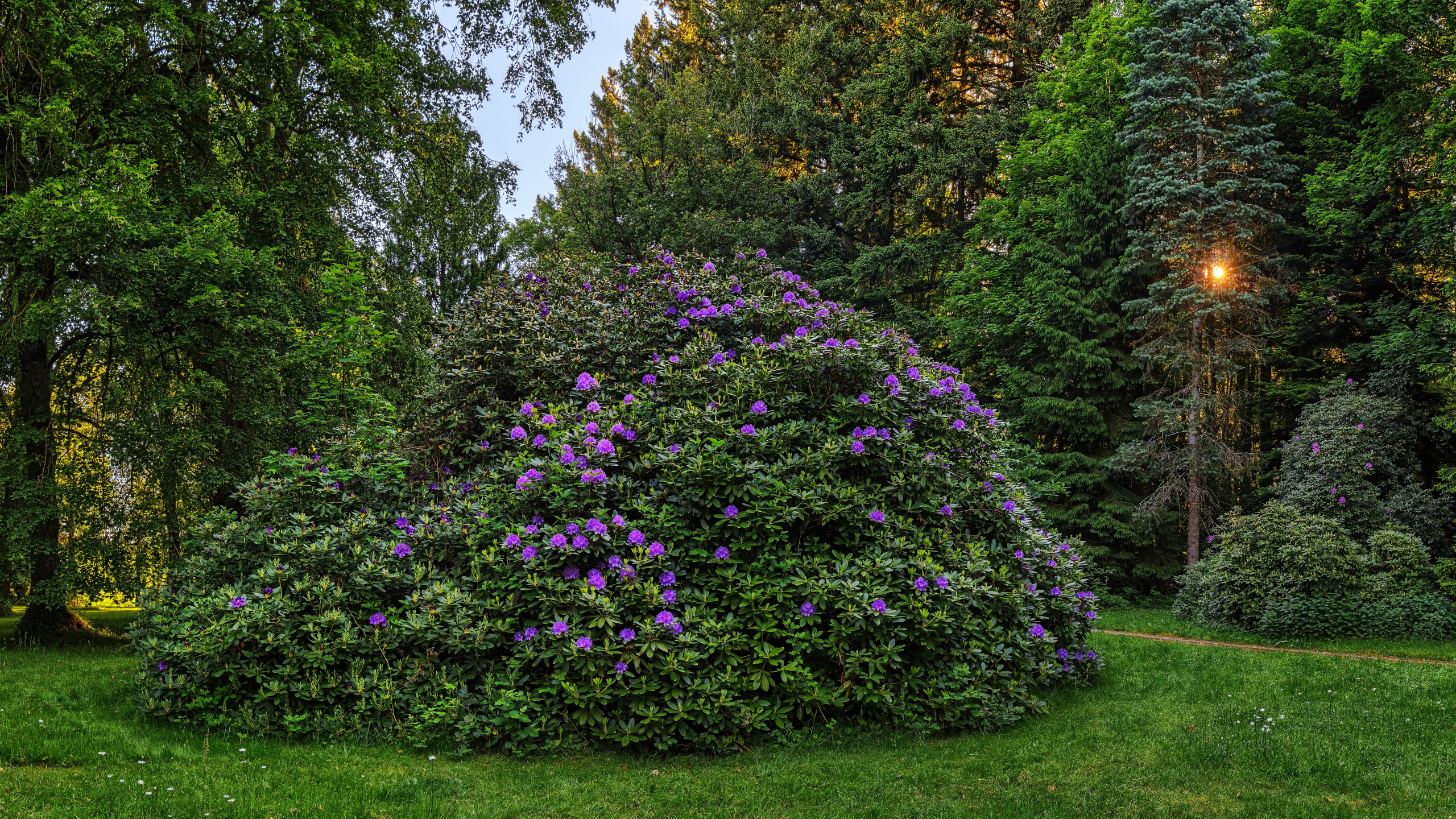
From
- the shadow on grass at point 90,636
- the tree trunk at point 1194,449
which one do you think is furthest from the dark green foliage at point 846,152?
the shadow on grass at point 90,636

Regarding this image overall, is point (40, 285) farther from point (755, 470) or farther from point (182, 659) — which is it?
point (755, 470)

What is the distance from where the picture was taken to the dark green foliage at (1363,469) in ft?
37.4

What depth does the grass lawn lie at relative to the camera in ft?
12.0

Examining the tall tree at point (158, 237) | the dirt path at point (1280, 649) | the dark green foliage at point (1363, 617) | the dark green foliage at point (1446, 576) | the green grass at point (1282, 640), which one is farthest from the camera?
the dark green foliage at point (1446, 576)

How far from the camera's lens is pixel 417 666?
187 inches

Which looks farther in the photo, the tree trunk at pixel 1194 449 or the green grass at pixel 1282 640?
the tree trunk at pixel 1194 449

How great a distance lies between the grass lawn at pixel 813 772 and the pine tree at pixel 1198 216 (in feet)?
29.2

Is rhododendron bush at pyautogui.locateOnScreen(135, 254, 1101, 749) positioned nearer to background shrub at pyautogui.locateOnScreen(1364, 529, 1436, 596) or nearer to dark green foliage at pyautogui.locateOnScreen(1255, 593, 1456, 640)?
dark green foliage at pyautogui.locateOnScreen(1255, 593, 1456, 640)

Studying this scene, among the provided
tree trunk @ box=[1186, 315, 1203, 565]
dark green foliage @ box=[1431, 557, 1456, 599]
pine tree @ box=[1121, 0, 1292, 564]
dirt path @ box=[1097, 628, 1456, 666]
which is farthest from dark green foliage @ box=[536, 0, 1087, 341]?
dark green foliage @ box=[1431, 557, 1456, 599]

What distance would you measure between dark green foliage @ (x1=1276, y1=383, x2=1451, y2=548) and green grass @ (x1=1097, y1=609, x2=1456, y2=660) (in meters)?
2.47

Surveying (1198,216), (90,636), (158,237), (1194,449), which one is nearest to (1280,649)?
(1194,449)

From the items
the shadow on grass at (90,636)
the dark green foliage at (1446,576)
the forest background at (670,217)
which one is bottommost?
the shadow on grass at (90,636)

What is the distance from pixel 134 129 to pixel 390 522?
6715 millimetres

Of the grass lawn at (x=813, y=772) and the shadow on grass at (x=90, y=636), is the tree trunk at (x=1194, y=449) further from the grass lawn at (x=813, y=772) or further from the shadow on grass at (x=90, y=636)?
the shadow on grass at (x=90, y=636)
